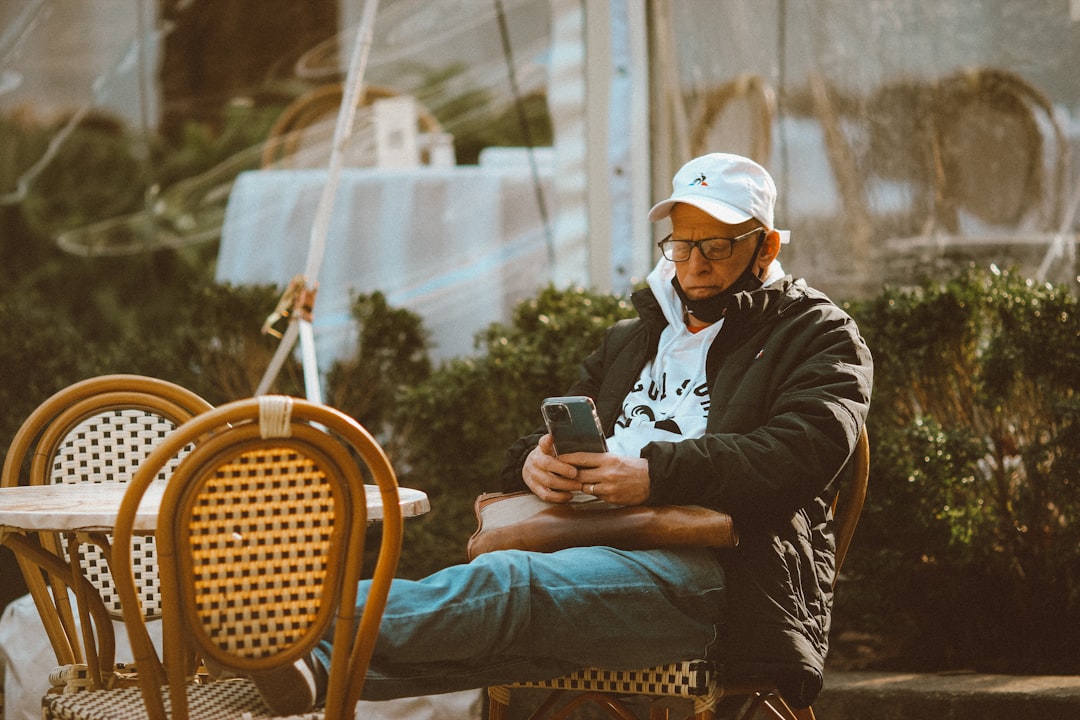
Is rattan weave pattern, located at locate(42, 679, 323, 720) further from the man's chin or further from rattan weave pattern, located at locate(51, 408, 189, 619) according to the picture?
the man's chin

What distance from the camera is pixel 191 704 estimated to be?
2285 mm

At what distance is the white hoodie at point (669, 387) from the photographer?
2.86 meters

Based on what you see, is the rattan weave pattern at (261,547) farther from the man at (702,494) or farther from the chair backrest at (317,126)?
the chair backrest at (317,126)

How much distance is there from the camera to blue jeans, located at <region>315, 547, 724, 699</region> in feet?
7.64

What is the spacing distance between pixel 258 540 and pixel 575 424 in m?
0.80

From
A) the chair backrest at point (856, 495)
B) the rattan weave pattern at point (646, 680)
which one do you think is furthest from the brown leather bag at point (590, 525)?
the chair backrest at point (856, 495)

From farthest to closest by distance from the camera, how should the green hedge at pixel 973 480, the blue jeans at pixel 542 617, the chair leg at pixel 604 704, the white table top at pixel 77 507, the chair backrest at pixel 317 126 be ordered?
1. the chair backrest at pixel 317 126
2. the green hedge at pixel 973 480
3. the chair leg at pixel 604 704
4. the blue jeans at pixel 542 617
5. the white table top at pixel 77 507

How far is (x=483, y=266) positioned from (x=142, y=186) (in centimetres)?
283

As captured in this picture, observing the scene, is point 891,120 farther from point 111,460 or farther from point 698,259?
point 111,460

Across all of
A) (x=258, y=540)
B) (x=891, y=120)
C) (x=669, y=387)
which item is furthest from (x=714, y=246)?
(x=891, y=120)

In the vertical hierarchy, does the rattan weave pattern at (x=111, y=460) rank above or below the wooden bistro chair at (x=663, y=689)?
above

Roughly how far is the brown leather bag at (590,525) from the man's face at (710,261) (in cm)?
58

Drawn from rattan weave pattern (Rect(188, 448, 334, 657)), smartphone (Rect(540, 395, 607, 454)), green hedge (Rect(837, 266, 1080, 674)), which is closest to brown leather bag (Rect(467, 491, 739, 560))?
smartphone (Rect(540, 395, 607, 454))

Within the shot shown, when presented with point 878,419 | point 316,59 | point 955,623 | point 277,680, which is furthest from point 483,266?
point 277,680
